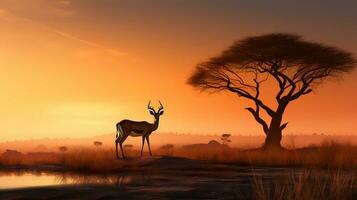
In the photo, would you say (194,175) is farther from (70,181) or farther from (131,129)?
(131,129)

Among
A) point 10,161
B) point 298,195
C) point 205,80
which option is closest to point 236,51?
point 205,80

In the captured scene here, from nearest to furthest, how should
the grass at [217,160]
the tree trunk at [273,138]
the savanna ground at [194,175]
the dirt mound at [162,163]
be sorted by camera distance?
the savanna ground at [194,175] → the dirt mound at [162,163] → the grass at [217,160] → the tree trunk at [273,138]

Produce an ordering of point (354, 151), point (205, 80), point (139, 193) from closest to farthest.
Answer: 1. point (139, 193)
2. point (354, 151)
3. point (205, 80)

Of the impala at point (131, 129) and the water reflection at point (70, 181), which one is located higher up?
the impala at point (131, 129)

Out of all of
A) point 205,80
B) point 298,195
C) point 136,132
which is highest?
point 205,80

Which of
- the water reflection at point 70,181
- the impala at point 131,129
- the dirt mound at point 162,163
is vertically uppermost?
the impala at point 131,129

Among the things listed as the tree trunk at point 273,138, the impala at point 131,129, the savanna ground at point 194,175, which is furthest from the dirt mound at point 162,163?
the tree trunk at point 273,138

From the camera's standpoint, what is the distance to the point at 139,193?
9578 mm

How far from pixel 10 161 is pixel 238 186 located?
40.6 ft

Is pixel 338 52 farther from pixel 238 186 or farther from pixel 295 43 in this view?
pixel 238 186

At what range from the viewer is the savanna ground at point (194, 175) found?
9422mm

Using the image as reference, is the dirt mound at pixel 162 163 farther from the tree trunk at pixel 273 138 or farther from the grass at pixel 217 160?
the tree trunk at pixel 273 138

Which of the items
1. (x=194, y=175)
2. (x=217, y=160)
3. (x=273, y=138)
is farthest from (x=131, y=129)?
(x=273, y=138)

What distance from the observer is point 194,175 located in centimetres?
1454
